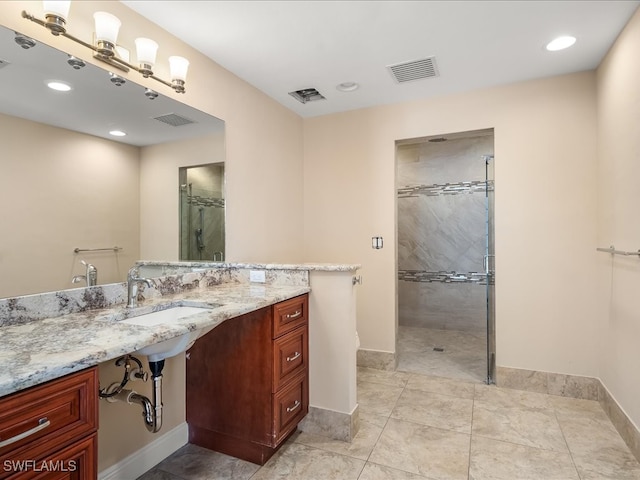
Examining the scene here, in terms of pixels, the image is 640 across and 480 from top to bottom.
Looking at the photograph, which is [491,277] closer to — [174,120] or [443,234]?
[443,234]

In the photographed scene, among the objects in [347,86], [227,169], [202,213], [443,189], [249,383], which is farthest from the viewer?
[443,189]

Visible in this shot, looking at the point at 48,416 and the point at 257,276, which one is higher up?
the point at 257,276

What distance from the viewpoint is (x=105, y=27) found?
1.54 metres

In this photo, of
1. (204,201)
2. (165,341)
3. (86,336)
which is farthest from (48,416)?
(204,201)

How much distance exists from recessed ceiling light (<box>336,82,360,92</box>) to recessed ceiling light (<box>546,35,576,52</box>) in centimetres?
133

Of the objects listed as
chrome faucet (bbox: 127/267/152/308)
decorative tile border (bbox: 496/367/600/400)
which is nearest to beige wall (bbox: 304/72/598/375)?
decorative tile border (bbox: 496/367/600/400)

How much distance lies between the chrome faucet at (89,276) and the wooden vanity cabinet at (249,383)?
2.16ft

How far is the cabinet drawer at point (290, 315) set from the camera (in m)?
1.83

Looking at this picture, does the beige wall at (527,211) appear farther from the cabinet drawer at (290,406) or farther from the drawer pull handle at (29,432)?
the drawer pull handle at (29,432)

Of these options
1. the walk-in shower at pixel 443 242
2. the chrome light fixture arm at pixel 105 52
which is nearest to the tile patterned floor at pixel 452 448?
the walk-in shower at pixel 443 242

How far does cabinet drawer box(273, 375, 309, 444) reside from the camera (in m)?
1.83

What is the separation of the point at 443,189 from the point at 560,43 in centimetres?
243

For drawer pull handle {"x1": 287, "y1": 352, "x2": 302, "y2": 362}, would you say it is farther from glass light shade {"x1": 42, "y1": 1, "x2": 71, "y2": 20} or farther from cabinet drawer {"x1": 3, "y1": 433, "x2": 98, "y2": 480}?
glass light shade {"x1": 42, "y1": 1, "x2": 71, "y2": 20}

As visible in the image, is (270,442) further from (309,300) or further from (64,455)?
(64,455)
